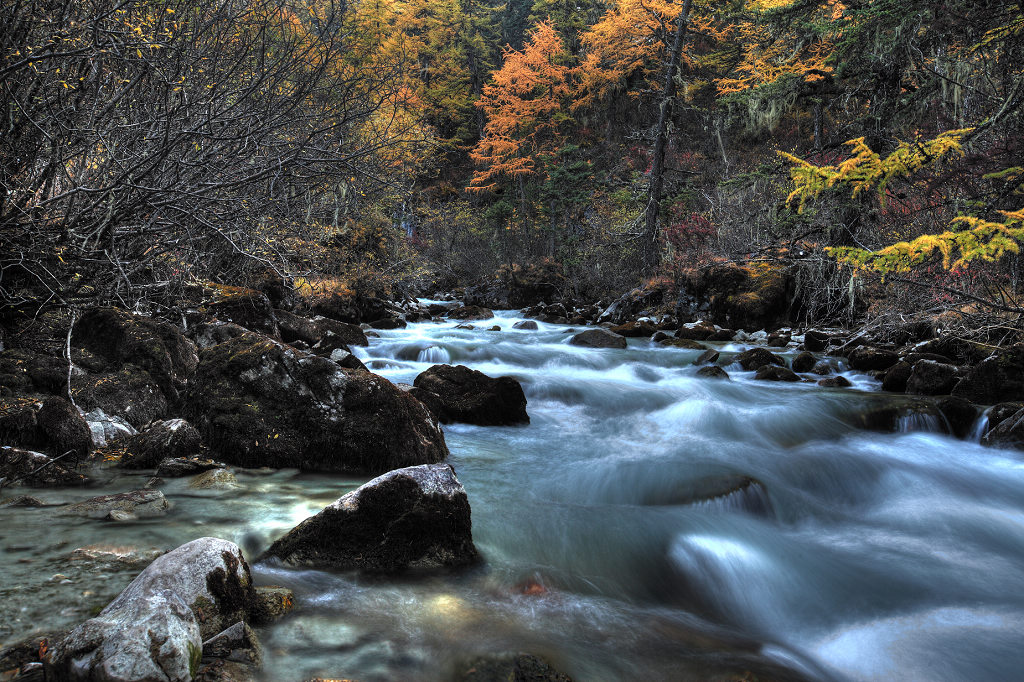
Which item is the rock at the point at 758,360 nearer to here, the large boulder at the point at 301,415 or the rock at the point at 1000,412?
the rock at the point at 1000,412

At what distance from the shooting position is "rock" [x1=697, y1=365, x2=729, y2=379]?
9190 mm

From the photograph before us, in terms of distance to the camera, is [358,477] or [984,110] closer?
[358,477]

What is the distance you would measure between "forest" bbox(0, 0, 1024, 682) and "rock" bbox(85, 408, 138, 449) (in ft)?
0.45

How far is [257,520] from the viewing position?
346 cm

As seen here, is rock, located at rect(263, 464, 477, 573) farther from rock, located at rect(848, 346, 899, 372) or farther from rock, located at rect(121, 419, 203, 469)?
rock, located at rect(848, 346, 899, 372)

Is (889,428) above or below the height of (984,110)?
below

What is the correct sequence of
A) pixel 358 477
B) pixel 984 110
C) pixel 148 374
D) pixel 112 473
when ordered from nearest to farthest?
pixel 112 473 → pixel 358 477 → pixel 148 374 → pixel 984 110

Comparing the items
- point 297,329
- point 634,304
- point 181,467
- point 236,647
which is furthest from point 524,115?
point 236,647

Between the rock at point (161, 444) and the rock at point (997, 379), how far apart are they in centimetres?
861

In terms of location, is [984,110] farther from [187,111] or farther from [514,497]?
[187,111]

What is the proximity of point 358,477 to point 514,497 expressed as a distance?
134 centimetres

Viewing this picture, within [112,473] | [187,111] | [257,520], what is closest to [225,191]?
[187,111]

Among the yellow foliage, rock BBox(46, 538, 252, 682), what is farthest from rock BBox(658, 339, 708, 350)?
rock BBox(46, 538, 252, 682)

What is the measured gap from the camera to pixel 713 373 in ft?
30.3
